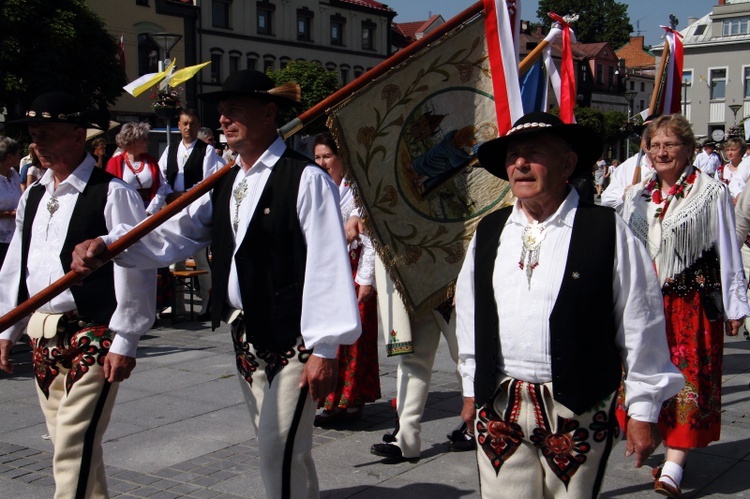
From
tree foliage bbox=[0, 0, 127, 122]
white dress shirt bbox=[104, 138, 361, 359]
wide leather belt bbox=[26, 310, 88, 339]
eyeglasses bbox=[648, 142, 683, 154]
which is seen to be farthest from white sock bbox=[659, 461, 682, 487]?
tree foliage bbox=[0, 0, 127, 122]

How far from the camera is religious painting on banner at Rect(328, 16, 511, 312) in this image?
482 cm

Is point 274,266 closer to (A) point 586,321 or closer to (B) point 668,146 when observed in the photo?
(A) point 586,321

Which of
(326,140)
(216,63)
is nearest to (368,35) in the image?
(216,63)

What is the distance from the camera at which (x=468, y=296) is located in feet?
11.2

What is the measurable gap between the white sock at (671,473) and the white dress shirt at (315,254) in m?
2.28

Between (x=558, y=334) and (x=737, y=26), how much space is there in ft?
234

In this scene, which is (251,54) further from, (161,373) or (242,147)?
(242,147)

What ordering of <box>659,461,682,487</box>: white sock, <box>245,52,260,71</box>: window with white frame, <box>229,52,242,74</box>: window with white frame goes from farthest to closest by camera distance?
<box>245,52,260,71</box>: window with white frame
<box>229,52,242,74</box>: window with white frame
<box>659,461,682,487</box>: white sock

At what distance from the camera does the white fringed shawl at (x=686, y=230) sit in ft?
17.2

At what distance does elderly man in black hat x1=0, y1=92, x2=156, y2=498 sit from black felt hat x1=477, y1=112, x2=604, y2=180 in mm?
1679

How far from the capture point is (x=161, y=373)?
8.02 m

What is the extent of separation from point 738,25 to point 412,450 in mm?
69549

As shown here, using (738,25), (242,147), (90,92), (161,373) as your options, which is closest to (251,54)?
(90,92)

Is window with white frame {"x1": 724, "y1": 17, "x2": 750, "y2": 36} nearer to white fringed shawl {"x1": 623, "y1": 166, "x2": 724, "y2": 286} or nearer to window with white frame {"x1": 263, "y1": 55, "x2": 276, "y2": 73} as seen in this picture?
window with white frame {"x1": 263, "y1": 55, "x2": 276, "y2": 73}
